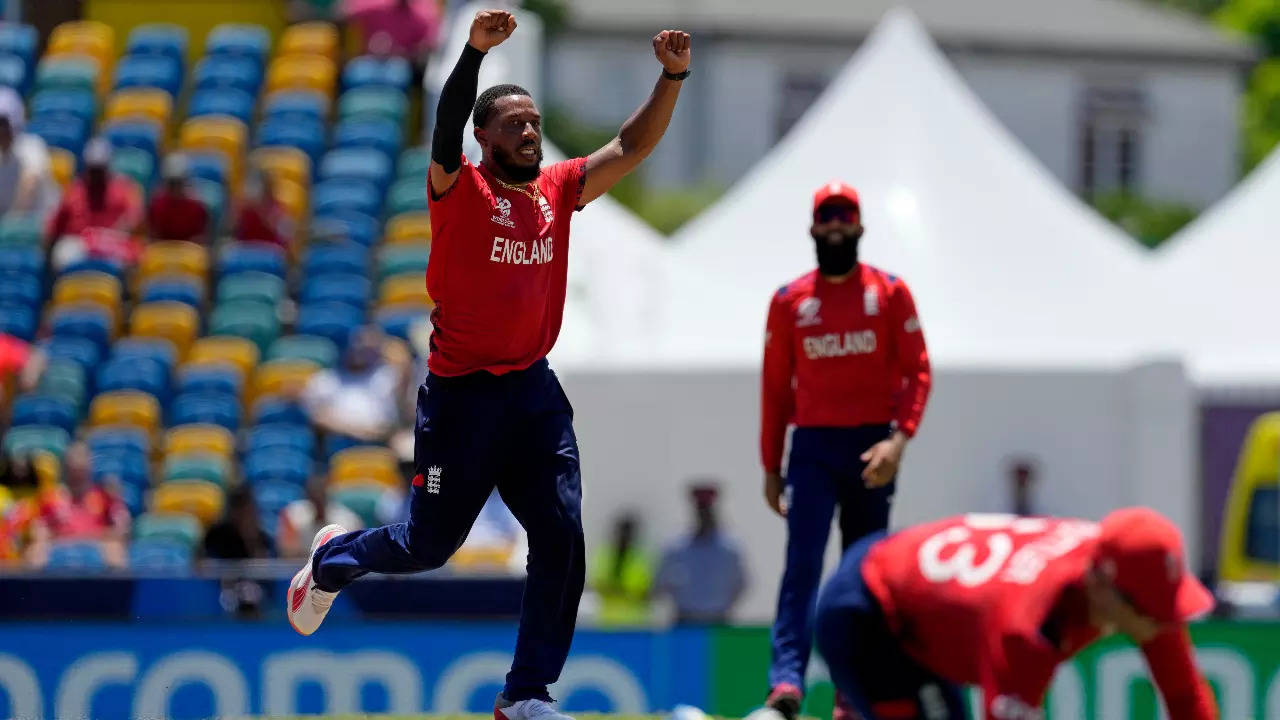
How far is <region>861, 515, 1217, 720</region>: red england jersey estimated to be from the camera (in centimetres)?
496

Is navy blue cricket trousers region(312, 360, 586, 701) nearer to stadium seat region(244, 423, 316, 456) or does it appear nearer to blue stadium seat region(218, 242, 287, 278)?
stadium seat region(244, 423, 316, 456)

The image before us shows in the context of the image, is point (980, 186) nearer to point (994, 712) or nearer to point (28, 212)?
point (28, 212)

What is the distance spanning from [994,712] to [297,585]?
10.7 feet

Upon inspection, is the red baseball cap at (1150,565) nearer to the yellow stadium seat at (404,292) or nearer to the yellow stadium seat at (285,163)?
the yellow stadium seat at (404,292)

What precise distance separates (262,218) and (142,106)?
256 centimetres

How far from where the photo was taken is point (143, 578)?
11656 mm

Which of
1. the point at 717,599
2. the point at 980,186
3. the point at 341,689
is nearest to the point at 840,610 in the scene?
the point at 341,689

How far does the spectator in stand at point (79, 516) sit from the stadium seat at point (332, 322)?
2.49 m

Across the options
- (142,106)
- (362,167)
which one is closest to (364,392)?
(362,167)

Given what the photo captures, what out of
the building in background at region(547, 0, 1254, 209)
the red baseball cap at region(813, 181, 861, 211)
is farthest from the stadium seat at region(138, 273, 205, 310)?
the building in background at region(547, 0, 1254, 209)

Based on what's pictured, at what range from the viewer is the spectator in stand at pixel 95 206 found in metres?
16.7

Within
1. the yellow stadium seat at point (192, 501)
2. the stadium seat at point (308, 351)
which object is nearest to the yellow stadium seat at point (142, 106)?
the stadium seat at point (308, 351)

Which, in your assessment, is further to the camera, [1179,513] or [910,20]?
[910,20]

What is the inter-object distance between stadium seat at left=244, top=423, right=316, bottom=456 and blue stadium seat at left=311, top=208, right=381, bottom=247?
225 centimetres
